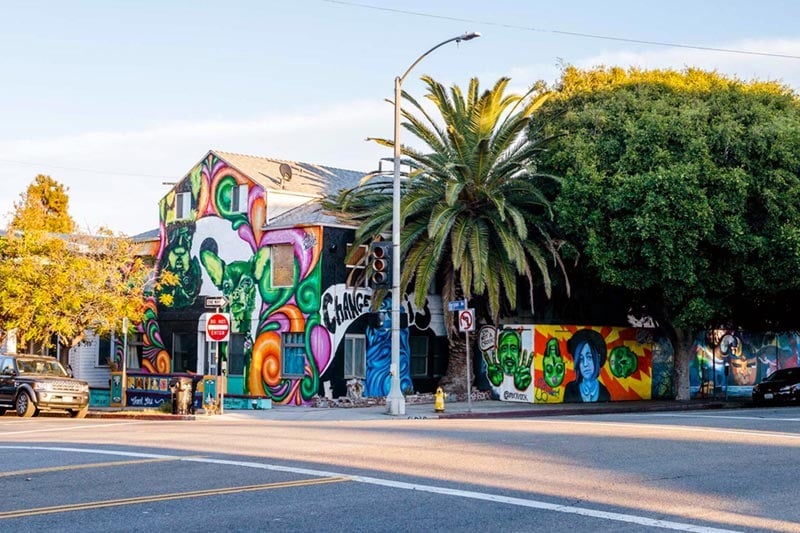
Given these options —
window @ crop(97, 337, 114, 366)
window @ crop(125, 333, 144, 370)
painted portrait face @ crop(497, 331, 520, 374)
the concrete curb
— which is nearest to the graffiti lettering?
painted portrait face @ crop(497, 331, 520, 374)

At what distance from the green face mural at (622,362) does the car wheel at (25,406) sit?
764 inches

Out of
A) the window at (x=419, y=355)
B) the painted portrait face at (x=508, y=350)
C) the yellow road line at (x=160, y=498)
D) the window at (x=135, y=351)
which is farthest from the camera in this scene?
the window at (x=135, y=351)

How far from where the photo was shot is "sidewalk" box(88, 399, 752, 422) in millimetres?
27219

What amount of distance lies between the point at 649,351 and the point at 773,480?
26274 millimetres

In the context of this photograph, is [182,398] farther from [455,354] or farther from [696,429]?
[696,429]

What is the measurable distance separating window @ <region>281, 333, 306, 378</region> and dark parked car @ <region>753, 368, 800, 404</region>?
605 inches

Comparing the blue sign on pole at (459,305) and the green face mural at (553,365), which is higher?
the blue sign on pole at (459,305)

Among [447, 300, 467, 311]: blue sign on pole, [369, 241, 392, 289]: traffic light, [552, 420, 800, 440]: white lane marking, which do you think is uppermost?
[369, 241, 392, 289]: traffic light

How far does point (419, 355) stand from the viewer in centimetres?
3572

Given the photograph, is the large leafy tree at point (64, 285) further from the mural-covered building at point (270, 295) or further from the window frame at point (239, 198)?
the window frame at point (239, 198)

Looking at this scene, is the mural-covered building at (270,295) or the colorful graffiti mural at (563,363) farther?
the colorful graffiti mural at (563,363)

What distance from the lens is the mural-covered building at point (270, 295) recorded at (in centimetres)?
3316

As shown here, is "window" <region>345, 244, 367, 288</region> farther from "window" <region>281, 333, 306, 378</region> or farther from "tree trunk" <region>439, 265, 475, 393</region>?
"tree trunk" <region>439, 265, 475, 393</region>

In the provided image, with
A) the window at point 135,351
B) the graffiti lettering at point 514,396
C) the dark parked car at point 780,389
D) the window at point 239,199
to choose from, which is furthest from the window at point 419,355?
the window at point 135,351
